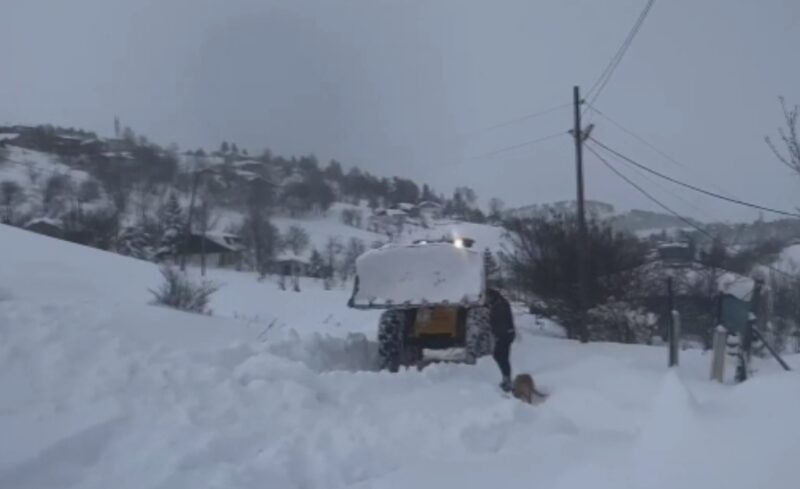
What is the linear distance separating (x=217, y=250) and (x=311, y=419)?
68335 mm

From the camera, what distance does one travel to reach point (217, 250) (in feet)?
244

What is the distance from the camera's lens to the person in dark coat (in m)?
11.8

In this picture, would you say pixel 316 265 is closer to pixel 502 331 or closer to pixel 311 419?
pixel 502 331

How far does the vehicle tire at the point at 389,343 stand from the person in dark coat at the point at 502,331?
58.5 inches

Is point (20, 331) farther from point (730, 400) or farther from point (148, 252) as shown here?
point (148, 252)

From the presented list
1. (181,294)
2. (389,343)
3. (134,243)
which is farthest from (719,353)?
(134,243)

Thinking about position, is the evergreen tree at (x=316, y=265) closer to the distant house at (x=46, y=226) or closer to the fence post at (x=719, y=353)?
the distant house at (x=46, y=226)

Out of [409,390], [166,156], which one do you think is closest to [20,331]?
[409,390]

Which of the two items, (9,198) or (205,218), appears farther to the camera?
(205,218)

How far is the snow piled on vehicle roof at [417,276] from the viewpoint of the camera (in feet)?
42.4

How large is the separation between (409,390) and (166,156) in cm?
10334

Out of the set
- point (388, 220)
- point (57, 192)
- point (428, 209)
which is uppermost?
point (57, 192)

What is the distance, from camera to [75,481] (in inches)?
235

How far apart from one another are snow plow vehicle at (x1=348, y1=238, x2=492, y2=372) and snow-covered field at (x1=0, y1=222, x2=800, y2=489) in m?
1.24
